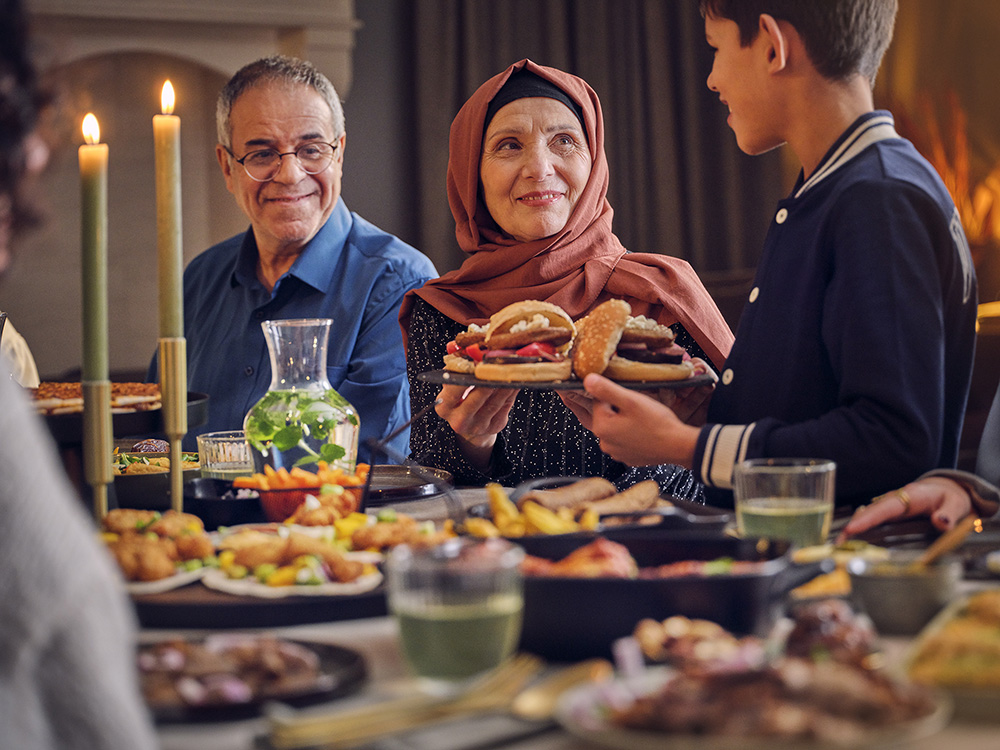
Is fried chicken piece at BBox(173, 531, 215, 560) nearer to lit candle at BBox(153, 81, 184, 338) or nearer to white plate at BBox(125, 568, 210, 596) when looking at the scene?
white plate at BBox(125, 568, 210, 596)

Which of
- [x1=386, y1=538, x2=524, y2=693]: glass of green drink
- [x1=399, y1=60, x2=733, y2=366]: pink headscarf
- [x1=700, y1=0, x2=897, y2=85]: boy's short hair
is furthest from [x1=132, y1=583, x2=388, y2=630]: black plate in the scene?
[x1=399, y1=60, x2=733, y2=366]: pink headscarf

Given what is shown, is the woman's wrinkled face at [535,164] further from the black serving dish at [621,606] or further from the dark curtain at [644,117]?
the dark curtain at [644,117]

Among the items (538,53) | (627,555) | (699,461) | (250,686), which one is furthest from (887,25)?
(538,53)

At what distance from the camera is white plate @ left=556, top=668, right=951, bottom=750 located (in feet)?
2.36

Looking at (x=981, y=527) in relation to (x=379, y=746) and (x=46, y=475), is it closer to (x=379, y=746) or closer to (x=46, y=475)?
(x=379, y=746)

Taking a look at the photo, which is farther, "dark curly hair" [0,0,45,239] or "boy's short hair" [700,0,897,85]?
"boy's short hair" [700,0,897,85]

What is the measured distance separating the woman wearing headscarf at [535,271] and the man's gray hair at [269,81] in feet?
1.88

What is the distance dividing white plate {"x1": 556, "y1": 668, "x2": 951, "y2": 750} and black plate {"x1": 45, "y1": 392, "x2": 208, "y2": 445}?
838 mm

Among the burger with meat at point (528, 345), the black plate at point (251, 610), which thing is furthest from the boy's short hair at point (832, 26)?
the black plate at point (251, 610)

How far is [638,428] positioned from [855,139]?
1.81 ft

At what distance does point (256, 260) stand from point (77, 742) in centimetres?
275

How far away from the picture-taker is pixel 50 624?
0.72 metres

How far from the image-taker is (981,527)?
140cm

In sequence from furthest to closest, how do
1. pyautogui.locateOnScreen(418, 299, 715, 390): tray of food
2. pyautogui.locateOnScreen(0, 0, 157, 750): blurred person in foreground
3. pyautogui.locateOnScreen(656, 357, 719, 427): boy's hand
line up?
pyautogui.locateOnScreen(656, 357, 719, 427): boy's hand, pyautogui.locateOnScreen(418, 299, 715, 390): tray of food, pyautogui.locateOnScreen(0, 0, 157, 750): blurred person in foreground
